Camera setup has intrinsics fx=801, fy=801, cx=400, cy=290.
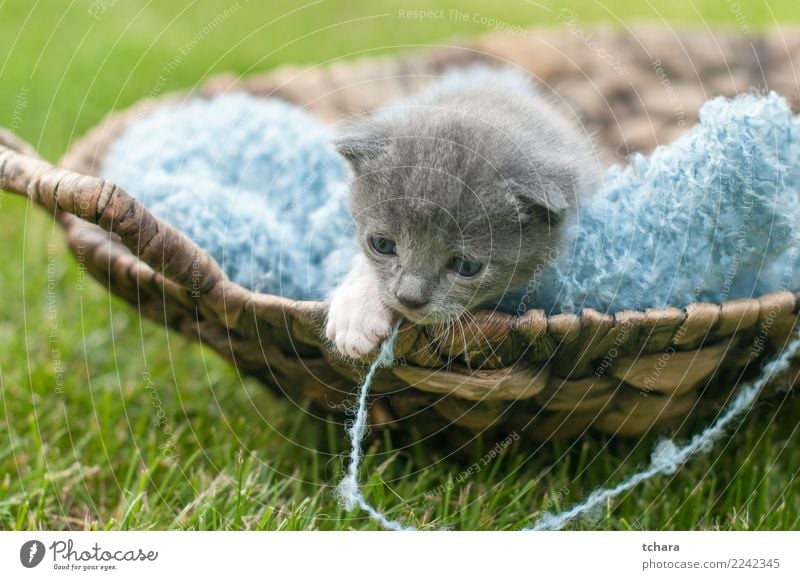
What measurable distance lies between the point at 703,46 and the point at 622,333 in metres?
1.42

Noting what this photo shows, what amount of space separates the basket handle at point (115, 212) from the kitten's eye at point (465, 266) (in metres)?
0.30

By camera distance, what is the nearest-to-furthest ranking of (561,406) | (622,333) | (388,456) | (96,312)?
1. (622,333)
2. (561,406)
3. (388,456)
4. (96,312)

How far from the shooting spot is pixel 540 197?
3.20 ft

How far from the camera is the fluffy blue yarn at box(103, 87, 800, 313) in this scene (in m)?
1.04

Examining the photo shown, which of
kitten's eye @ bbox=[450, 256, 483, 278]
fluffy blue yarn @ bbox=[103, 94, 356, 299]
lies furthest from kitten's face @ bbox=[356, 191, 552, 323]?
fluffy blue yarn @ bbox=[103, 94, 356, 299]

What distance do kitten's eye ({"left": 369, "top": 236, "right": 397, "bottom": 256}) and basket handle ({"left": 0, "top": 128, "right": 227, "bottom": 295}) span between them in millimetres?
206

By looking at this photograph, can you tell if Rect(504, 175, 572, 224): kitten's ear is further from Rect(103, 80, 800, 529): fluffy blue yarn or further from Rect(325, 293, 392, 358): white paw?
Rect(325, 293, 392, 358): white paw

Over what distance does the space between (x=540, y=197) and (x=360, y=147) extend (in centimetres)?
26

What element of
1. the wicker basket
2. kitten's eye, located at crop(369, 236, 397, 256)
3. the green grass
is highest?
kitten's eye, located at crop(369, 236, 397, 256)

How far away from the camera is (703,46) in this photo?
2.06 metres

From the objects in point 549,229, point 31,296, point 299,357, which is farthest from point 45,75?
point 549,229

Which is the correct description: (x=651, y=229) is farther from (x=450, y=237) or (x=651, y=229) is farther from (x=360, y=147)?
(x=360, y=147)
